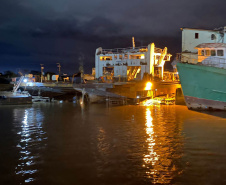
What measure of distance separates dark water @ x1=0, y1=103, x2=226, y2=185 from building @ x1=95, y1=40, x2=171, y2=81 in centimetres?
3288

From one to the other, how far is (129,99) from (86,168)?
29411 millimetres

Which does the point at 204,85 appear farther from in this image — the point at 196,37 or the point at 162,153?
the point at 162,153

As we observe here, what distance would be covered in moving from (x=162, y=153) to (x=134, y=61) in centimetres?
4088

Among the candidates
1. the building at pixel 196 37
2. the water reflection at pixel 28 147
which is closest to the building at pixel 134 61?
the building at pixel 196 37

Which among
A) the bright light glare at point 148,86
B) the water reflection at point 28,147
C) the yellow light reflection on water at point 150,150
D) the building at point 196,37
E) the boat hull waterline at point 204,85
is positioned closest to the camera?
the water reflection at point 28,147

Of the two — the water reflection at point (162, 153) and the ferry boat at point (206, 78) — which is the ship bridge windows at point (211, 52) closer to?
the ferry boat at point (206, 78)

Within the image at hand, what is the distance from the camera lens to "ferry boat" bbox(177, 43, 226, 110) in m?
22.6

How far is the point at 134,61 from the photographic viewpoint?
166 ft

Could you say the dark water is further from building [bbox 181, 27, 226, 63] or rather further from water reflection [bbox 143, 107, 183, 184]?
building [bbox 181, 27, 226, 63]

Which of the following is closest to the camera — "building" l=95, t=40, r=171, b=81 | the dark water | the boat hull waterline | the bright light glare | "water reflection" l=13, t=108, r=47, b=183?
the dark water

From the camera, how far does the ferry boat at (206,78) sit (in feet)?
74.2

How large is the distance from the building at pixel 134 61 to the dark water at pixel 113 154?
32880mm

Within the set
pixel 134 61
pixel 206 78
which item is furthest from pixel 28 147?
pixel 134 61

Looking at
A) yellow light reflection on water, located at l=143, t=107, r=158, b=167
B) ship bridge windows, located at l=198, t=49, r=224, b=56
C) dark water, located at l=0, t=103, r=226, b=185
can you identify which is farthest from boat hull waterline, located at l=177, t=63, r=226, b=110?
yellow light reflection on water, located at l=143, t=107, r=158, b=167
